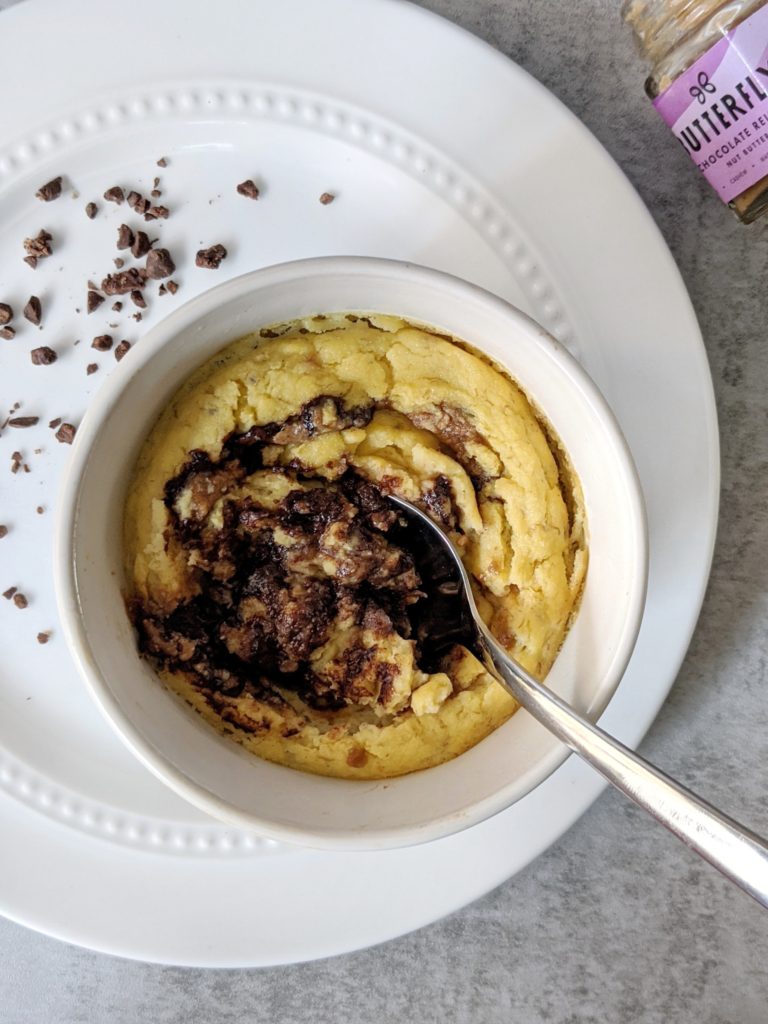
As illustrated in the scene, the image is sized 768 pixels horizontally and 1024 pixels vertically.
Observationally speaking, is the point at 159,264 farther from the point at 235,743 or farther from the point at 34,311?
the point at 235,743

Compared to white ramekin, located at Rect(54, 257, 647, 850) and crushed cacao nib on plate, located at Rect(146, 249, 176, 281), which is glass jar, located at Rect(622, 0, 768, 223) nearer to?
white ramekin, located at Rect(54, 257, 647, 850)

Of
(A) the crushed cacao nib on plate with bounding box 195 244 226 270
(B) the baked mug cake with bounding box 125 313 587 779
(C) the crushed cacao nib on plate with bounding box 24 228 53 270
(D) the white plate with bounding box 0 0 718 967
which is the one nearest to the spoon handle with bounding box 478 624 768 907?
(B) the baked mug cake with bounding box 125 313 587 779

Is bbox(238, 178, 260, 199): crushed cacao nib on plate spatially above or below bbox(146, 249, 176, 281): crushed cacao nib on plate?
above

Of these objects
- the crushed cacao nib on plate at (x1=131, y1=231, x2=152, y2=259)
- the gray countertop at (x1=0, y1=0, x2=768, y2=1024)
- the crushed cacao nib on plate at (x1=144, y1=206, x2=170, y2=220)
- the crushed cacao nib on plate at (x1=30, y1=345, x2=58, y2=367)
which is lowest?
the gray countertop at (x1=0, y1=0, x2=768, y2=1024)

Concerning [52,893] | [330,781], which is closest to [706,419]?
[330,781]

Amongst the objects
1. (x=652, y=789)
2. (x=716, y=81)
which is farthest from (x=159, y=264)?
(x=652, y=789)
